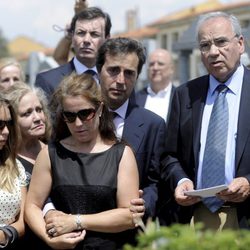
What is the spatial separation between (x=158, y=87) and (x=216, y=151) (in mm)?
4349

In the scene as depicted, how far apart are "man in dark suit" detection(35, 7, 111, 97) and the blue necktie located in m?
1.48

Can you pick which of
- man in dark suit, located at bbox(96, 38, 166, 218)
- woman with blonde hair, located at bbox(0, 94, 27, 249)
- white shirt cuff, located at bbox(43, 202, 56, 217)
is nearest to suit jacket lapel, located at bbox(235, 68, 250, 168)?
man in dark suit, located at bbox(96, 38, 166, 218)

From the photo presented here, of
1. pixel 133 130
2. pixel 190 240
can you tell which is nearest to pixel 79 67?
pixel 133 130

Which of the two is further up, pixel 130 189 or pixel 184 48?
pixel 184 48

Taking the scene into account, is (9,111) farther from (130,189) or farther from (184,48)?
(184,48)

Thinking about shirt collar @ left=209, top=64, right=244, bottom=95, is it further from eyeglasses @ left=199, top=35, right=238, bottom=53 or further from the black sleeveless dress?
the black sleeveless dress

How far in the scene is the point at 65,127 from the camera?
15.1ft

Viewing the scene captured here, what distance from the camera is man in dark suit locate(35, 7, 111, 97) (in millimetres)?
5961

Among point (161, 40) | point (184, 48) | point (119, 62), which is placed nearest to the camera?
point (119, 62)

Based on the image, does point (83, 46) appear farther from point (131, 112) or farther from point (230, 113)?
point (230, 113)

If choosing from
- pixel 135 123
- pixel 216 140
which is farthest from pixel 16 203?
pixel 216 140

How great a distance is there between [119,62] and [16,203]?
3.88 feet

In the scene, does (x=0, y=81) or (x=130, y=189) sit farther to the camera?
(x=0, y=81)

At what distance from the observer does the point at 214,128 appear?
4.75 metres
